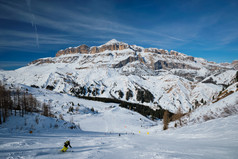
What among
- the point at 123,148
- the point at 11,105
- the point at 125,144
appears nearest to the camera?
the point at 123,148

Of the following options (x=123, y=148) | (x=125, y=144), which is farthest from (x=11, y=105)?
(x=123, y=148)

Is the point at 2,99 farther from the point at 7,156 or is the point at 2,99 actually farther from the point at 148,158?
the point at 148,158

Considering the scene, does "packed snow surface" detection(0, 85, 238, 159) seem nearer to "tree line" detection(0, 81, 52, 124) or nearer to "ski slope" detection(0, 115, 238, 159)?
"ski slope" detection(0, 115, 238, 159)

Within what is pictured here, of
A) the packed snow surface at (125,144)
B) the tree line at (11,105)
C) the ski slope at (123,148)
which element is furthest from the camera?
the tree line at (11,105)

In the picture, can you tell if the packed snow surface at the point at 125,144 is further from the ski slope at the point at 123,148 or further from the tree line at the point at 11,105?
the tree line at the point at 11,105

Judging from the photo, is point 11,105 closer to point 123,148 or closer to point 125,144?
point 125,144

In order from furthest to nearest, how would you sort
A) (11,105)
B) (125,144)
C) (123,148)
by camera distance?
(11,105), (125,144), (123,148)

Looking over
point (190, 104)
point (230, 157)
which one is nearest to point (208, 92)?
point (190, 104)

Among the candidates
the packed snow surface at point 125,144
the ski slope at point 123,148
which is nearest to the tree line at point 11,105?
the packed snow surface at point 125,144

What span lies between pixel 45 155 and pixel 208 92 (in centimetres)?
24568

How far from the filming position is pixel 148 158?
945 centimetres

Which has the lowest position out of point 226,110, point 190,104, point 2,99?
point 190,104

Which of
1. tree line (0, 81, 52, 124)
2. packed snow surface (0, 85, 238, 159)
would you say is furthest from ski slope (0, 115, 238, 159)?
tree line (0, 81, 52, 124)

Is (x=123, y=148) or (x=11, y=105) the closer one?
(x=123, y=148)
